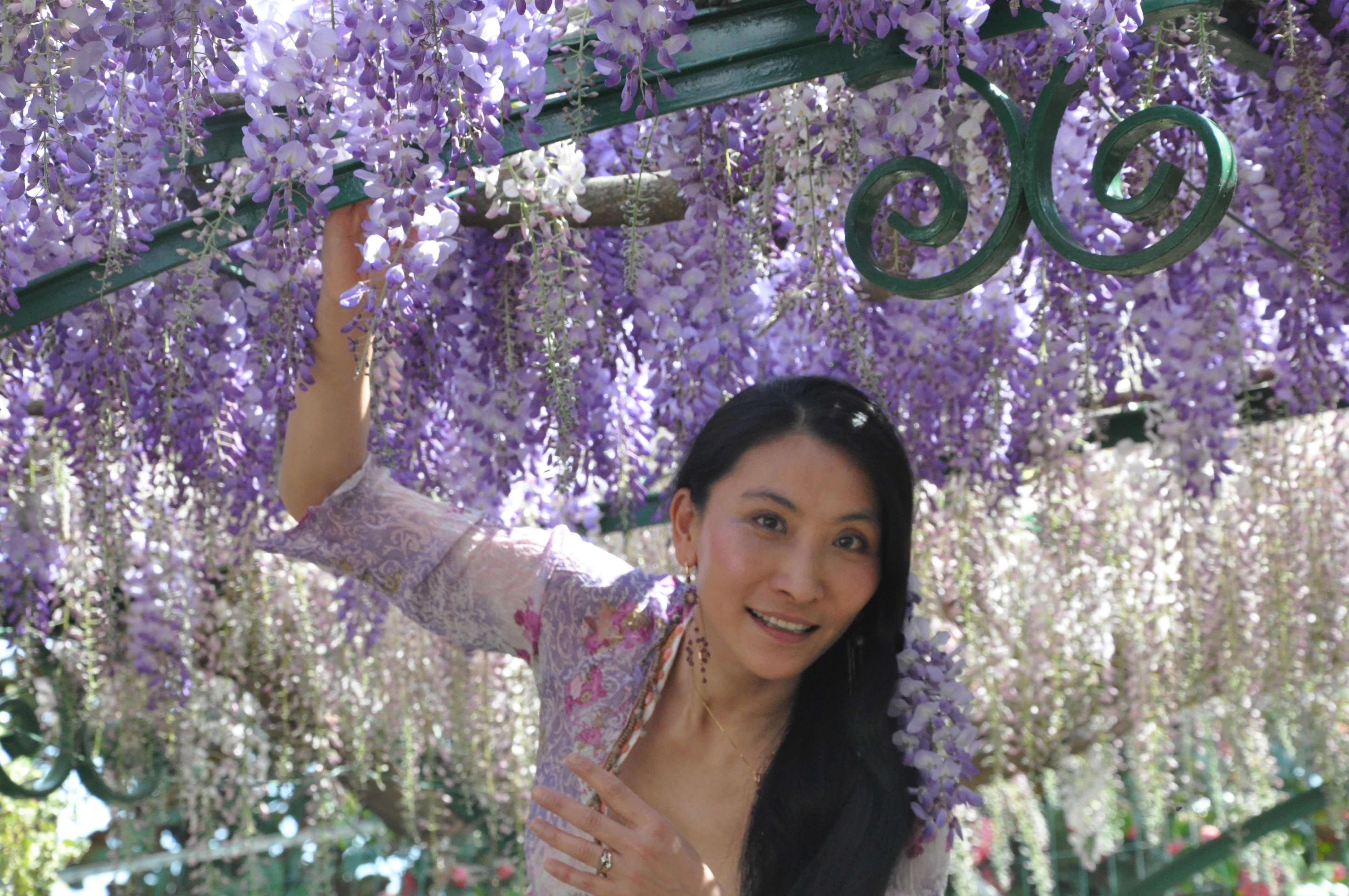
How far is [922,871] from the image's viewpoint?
5.46 feet

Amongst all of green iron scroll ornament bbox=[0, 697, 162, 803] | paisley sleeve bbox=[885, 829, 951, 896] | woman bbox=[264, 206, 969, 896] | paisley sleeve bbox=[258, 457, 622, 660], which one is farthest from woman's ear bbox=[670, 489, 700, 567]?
green iron scroll ornament bbox=[0, 697, 162, 803]

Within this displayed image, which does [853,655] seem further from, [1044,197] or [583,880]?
[1044,197]

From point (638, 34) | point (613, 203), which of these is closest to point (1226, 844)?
point (613, 203)

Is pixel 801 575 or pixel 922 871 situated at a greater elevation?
pixel 801 575

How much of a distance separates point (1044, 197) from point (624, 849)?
33.0 inches

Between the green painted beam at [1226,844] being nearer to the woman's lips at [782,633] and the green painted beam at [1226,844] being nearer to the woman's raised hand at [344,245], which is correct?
the woman's lips at [782,633]

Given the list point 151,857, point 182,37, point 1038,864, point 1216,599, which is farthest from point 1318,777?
point 182,37

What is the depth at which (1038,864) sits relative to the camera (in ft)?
15.7

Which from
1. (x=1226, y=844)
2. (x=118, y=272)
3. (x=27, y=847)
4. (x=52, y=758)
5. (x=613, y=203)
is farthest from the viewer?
(x=1226, y=844)

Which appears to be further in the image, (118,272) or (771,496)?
(771,496)

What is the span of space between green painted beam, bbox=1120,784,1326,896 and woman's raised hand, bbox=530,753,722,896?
12.0ft

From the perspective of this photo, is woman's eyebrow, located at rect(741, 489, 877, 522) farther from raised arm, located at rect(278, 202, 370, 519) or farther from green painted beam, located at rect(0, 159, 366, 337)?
green painted beam, located at rect(0, 159, 366, 337)

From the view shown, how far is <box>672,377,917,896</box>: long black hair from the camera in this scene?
1.62 metres

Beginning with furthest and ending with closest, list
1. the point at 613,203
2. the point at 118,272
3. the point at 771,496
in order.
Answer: the point at 613,203 < the point at 771,496 < the point at 118,272
